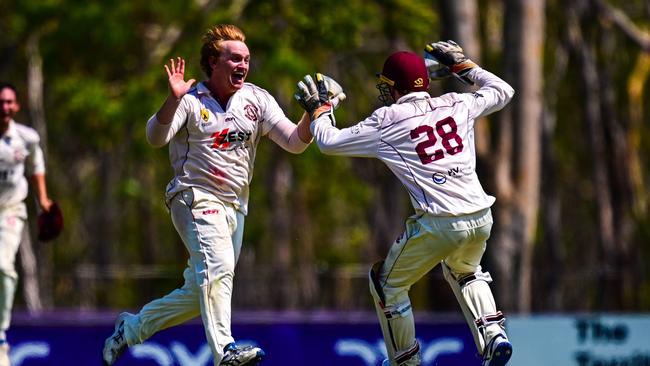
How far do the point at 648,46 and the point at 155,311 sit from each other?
15937 millimetres

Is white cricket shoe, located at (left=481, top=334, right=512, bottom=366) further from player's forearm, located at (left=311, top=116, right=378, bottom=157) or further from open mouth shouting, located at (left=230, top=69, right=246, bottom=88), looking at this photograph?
open mouth shouting, located at (left=230, top=69, right=246, bottom=88)

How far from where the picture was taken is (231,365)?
29.5 ft

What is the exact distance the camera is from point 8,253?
11727mm

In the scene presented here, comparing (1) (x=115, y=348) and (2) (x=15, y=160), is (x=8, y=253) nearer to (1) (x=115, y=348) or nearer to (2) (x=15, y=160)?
(2) (x=15, y=160)

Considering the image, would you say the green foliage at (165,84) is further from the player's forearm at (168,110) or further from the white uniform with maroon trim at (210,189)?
the player's forearm at (168,110)

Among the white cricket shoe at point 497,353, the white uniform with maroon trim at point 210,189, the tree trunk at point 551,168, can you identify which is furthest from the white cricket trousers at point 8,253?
the tree trunk at point 551,168

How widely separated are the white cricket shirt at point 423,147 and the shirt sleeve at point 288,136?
49 centimetres

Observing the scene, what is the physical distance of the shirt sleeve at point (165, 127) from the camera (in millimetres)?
9172

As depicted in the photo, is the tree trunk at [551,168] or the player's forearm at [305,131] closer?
the player's forearm at [305,131]

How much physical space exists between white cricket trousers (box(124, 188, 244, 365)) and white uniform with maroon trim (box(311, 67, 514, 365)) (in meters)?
0.93

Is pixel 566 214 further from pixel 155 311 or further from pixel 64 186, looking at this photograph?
pixel 155 311

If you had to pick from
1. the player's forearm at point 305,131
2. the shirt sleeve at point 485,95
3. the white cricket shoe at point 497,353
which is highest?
the shirt sleeve at point 485,95

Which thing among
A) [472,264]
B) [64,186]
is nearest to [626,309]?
[472,264]

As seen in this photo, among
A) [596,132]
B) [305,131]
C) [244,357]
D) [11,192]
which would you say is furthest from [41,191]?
[596,132]
